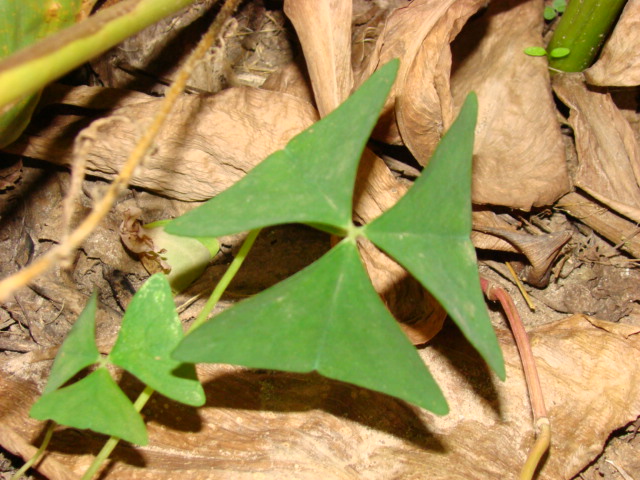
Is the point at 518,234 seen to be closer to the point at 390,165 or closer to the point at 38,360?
the point at 390,165

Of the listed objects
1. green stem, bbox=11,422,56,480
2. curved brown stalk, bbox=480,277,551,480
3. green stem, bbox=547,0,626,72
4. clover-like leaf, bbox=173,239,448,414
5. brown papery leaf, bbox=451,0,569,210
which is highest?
green stem, bbox=547,0,626,72

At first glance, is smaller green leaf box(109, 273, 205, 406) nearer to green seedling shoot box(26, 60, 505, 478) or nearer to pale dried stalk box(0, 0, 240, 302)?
green seedling shoot box(26, 60, 505, 478)

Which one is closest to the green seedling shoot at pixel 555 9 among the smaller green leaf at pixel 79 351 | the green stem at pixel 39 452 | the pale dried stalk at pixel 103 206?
the pale dried stalk at pixel 103 206

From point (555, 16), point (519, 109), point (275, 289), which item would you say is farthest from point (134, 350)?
point (555, 16)

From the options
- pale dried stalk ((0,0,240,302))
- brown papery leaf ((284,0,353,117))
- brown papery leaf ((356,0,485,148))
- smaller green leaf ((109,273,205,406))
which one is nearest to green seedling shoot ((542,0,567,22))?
brown papery leaf ((356,0,485,148))

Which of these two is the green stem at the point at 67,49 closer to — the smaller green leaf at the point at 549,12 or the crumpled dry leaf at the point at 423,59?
the crumpled dry leaf at the point at 423,59

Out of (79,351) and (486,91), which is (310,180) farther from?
(486,91)
